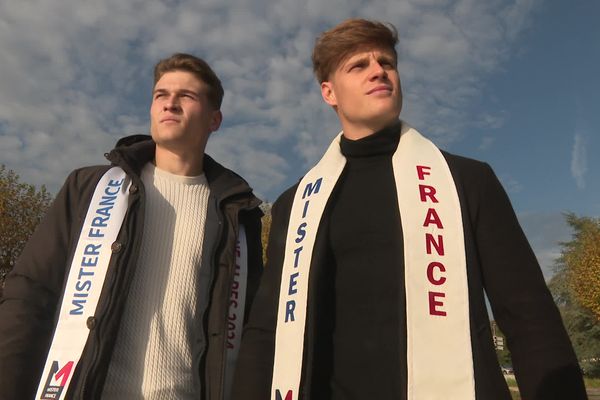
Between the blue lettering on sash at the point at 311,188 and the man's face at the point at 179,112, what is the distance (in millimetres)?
1089

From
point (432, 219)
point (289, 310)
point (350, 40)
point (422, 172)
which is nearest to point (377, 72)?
point (350, 40)

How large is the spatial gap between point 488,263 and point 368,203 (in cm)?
69

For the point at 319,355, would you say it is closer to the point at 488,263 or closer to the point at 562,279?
the point at 488,263

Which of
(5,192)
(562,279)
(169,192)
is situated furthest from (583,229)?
(169,192)

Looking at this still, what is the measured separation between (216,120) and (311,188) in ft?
4.78

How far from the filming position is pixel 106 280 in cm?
315

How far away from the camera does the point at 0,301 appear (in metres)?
3.18

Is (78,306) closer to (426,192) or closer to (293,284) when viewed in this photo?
(293,284)

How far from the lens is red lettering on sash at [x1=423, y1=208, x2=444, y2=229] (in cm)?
253

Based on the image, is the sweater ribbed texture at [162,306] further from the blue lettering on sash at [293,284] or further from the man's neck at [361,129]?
the man's neck at [361,129]

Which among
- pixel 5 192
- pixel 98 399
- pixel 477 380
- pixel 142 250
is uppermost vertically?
pixel 5 192

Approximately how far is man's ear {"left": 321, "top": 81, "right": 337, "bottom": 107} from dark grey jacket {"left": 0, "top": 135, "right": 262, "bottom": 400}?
1.01 meters

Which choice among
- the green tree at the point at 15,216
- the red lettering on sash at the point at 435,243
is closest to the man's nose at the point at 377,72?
the red lettering on sash at the point at 435,243

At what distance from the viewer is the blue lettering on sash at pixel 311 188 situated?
3.04 meters
